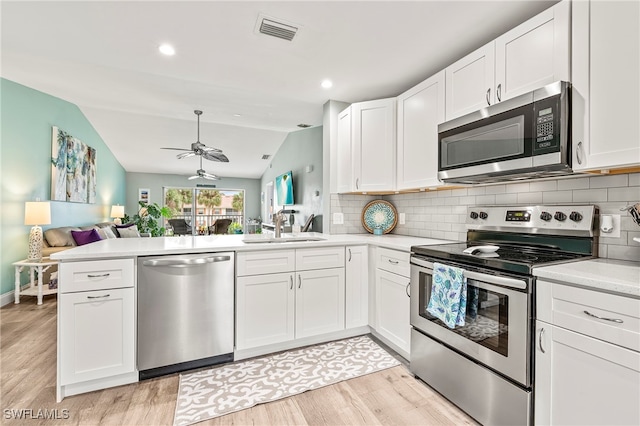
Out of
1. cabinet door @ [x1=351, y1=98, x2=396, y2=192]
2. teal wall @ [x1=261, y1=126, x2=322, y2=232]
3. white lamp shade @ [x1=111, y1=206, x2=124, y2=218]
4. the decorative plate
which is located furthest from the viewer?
white lamp shade @ [x1=111, y1=206, x2=124, y2=218]

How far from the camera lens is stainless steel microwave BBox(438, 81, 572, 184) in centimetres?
151

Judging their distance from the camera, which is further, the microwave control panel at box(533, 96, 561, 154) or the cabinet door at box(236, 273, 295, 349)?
the cabinet door at box(236, 273, 295, 349)

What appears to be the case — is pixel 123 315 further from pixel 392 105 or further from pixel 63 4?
pixel 392 105

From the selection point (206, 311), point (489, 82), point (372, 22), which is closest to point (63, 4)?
point (372, 22)

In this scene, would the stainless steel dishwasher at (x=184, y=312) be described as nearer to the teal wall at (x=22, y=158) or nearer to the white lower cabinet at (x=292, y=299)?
the white lower cabinet at (x=292, y=299)

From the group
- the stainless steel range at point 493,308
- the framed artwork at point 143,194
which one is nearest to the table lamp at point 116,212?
the framed artwork at point 143,194

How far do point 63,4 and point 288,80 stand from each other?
1.65 meters

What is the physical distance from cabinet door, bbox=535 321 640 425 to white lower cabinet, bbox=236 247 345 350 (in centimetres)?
149

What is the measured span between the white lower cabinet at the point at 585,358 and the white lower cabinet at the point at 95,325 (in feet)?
7.51

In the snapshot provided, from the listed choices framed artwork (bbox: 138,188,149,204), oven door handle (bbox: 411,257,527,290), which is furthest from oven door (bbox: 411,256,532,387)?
framed artwork (bbox: 138,188,149,204)

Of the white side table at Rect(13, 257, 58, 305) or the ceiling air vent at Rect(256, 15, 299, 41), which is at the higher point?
the ceiling air vent at Rect(256, 15, 299, 41)

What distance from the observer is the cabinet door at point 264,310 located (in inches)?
88.0

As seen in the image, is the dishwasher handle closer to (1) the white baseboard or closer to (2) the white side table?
(2) the white side table

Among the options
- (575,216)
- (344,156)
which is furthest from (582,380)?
(344,156)
